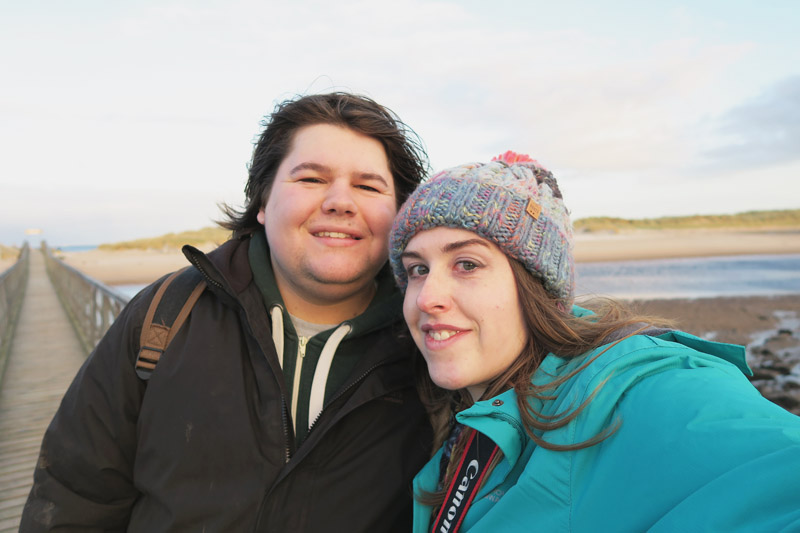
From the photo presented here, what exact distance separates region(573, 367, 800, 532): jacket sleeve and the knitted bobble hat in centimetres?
60

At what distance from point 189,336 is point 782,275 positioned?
93.7 ft

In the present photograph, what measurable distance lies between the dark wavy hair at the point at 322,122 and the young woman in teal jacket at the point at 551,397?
0.68 meters

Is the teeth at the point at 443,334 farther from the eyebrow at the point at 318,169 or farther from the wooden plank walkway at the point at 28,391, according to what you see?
the wooden plank walkway at the point at 28,391

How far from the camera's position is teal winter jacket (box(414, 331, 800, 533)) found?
85cm

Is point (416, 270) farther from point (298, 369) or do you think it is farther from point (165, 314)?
point (165, 314)

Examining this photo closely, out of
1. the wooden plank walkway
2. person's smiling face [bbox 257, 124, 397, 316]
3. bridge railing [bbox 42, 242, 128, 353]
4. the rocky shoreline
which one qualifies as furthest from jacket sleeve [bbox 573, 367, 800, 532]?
the rocky shoreline

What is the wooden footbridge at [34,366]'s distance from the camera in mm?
4316

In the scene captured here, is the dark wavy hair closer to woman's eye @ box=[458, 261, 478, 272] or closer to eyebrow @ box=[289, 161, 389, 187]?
eyebrow @ box=[289, 161, 389, 187]

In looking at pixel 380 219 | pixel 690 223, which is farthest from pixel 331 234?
pixel 690 223

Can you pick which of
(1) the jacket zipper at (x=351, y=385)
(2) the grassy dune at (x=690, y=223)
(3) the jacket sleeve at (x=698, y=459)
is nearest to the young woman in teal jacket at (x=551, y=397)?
(3) the jacket sleeve at (x=698, y=459)

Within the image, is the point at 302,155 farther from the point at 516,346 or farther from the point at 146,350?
the point at 516,346

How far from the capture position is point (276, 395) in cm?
181

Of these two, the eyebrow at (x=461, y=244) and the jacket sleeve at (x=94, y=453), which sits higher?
the eyebrow at (x=461, y=244)

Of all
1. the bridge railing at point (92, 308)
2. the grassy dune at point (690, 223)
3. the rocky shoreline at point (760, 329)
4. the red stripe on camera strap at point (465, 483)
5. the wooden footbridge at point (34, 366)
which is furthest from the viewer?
the grassy dune at point (690, 223)
